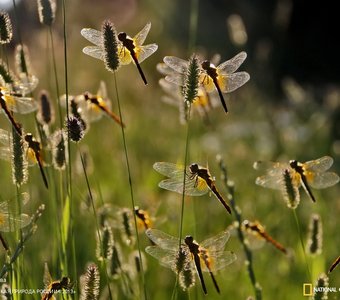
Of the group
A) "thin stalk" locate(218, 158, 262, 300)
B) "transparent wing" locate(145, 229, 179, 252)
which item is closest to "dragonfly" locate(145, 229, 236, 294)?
"transparent wing" locate(145, 229, 179, 252)

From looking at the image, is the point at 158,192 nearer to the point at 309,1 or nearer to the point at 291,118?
the point at 291,118

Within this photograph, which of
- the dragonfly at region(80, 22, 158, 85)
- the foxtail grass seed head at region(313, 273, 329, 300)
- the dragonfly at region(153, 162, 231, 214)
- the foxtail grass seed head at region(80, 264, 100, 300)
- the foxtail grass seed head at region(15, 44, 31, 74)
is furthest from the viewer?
the foxtail grass seed head at region(15, 44, 31, 74)

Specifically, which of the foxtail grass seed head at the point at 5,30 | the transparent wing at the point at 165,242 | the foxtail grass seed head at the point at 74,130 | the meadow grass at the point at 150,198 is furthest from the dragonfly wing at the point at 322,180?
the foxtail grass seed head at the point at 5,30

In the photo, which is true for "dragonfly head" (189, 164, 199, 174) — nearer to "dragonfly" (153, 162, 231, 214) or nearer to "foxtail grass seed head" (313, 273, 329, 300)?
"dragonfly" (153, 162, 231, 214)

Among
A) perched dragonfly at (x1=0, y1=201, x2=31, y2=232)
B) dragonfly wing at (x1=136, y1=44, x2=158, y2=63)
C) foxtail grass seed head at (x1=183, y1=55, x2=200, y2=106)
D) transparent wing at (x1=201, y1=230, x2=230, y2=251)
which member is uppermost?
dragonfly wing at (x1=136, y1=44, x2=158, y2=63)

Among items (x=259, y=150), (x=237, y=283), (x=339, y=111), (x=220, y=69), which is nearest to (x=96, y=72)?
(x=339, y=111)

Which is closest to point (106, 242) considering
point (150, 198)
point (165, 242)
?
point (165, 242)

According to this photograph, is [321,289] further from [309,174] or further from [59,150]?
[59,150]
